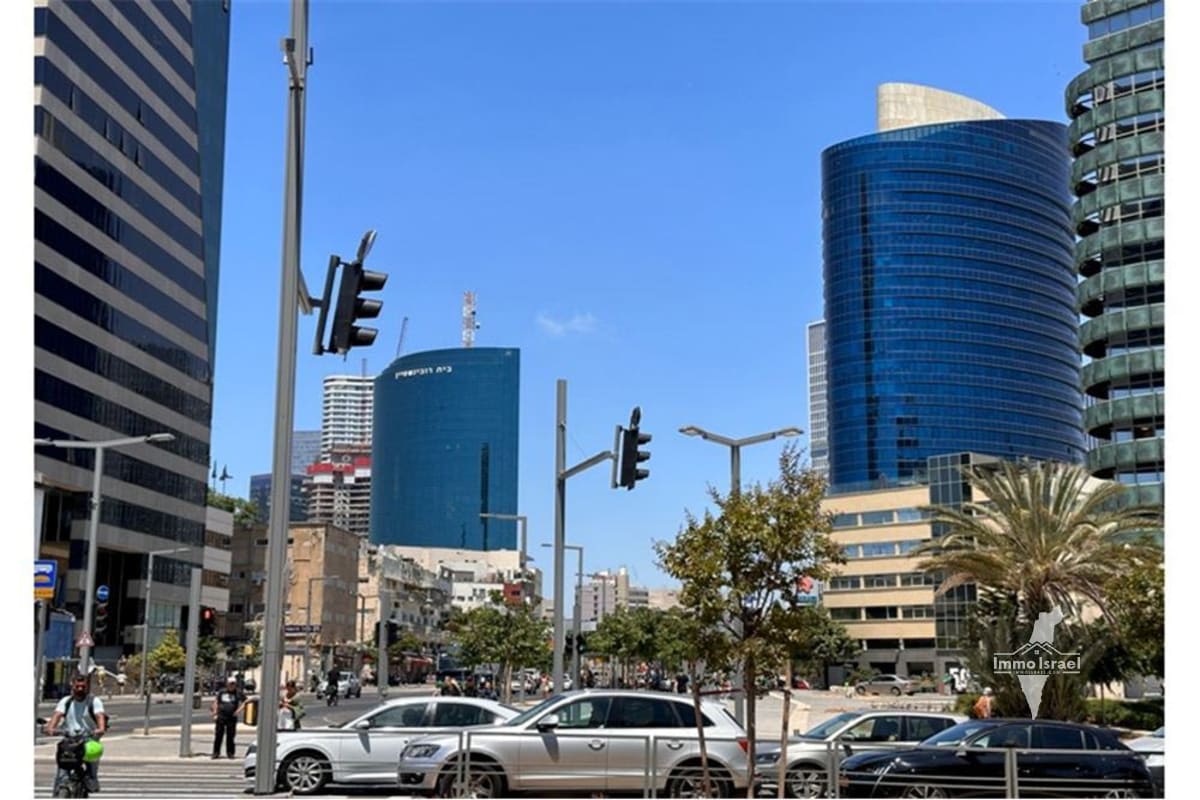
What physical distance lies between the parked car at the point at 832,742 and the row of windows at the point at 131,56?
73.7 m

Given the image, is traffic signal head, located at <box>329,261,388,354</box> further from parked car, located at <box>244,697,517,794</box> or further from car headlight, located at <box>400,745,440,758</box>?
parked car, located at <box>244,697,517,794</box>

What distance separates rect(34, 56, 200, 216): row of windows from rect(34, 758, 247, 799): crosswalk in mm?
54037

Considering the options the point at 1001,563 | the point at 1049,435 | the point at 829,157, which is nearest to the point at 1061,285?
the point at 1049,435

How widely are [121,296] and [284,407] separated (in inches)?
3141

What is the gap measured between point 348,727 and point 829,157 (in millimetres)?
164422

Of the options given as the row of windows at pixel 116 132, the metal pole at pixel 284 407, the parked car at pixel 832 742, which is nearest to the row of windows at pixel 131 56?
the row of windows at pixel 116 132

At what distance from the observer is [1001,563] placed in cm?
4116

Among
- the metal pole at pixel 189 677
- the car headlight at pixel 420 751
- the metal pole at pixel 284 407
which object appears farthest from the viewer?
the metal pole at pixel 189 677

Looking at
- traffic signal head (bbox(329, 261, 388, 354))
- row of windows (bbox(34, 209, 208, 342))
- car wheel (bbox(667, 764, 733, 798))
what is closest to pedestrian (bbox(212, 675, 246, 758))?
car wheel (bbox(667, 764, 733, 798))

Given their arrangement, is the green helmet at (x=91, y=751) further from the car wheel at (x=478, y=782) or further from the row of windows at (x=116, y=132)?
the row of windows at (x=116, y=132)

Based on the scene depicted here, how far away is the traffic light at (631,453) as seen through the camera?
26.4 meters

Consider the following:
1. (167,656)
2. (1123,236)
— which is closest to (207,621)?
(167,656)

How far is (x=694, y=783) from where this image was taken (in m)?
18.2
